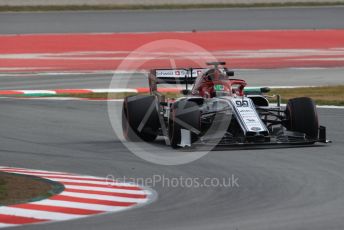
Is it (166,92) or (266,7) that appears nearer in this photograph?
(166,92)

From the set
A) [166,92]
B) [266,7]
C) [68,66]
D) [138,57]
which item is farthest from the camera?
[266,7]

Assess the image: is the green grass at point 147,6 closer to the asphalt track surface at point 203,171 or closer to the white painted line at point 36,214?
the asphalt track surface at point 203,171

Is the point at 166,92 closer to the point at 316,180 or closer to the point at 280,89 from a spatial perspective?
the point at 280,89

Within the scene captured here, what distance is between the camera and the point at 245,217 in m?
11.0

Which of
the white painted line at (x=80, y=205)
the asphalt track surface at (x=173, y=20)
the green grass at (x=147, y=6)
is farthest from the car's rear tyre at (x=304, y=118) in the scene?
the green grass at (x=147, y=6)

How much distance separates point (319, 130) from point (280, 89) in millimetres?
10692

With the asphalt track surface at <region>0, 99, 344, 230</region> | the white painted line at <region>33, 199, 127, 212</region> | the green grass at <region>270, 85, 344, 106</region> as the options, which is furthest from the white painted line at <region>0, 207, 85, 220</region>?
the green grass at <region>270, 85, 344, 106</region>

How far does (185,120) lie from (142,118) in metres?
1.53

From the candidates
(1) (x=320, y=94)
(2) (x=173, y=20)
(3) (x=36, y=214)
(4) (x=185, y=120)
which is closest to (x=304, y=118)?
(4) (x=185, y=120)

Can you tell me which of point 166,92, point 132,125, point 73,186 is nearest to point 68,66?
point 166,92

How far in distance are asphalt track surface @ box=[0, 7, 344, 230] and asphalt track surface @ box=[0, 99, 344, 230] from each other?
11 mm

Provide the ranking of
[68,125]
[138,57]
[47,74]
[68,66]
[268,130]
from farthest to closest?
[138,57], [68,66], [47,74], [68,125], [268,130]

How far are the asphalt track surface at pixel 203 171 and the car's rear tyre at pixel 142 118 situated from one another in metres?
0.39

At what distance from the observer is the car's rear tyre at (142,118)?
17.7 m
